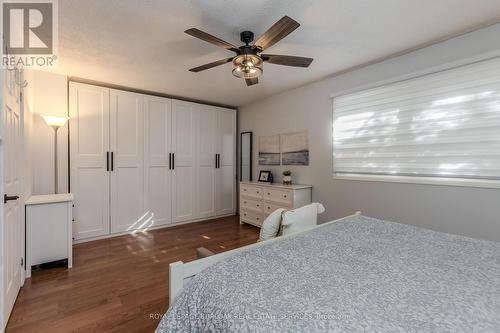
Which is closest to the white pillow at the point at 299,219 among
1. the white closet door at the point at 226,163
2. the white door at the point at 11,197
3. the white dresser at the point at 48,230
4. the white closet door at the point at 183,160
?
the white door at the point at 11,197

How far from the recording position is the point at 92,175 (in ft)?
11.6

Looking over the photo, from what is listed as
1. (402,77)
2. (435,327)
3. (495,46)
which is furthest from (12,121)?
(495,46)

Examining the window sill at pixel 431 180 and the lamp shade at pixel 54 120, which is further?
the lamp shade at pixel 54 120

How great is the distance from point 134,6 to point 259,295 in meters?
2.23

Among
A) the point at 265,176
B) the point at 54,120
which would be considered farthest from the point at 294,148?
the point at 54,120

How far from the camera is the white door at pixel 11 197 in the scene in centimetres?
163

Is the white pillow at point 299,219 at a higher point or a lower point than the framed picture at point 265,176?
lower

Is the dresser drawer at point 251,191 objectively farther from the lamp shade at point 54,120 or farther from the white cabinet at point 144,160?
the lamp shade at point 54,120

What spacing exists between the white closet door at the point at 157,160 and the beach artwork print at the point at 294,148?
206cm

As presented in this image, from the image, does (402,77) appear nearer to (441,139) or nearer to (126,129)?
(441,139)

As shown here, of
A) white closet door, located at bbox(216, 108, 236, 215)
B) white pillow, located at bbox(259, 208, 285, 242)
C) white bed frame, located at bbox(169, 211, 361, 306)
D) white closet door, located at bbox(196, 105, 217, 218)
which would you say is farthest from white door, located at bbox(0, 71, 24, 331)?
white closet door, located at bbox(216, 108, 236, 215)

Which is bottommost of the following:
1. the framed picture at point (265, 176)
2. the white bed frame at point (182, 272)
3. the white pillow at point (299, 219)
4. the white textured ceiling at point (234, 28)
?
the white bed frame at point (182, 272)

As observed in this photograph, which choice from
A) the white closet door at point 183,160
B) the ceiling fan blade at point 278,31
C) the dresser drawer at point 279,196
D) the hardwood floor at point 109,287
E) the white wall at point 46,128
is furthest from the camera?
the white closet door at point 183,160

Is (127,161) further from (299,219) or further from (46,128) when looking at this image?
(299,219)
